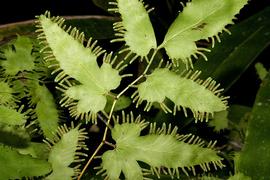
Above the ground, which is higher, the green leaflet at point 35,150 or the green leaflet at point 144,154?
the green leaflet at point 144,154

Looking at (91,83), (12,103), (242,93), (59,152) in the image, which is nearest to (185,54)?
(91,83)

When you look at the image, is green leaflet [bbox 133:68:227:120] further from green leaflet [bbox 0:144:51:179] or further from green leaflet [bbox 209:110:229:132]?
green leaflet [bbox 209:110:229:132]

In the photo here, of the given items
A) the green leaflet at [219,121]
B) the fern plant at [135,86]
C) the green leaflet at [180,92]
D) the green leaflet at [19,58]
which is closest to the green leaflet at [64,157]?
the fern plant at [135,86]

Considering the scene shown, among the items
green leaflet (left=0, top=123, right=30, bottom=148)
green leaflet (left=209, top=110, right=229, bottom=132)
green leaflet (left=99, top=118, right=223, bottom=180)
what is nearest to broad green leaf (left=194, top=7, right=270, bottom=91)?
green leaflet (left=209, top=110, right=229, bottom=132)

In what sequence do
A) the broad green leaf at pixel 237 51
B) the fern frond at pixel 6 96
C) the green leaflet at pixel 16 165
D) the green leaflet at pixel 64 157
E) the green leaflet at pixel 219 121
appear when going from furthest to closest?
1. the green leaflet at pixel 219 121
2. the broad green leaf at pixel 237 51
3. the fern frond at pixel 6 96
4. the green leaflet at pixel 64 157
5. the green leaflet at pixel 16 165

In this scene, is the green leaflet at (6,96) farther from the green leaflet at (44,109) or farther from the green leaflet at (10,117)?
the green leaflet at (10,117)

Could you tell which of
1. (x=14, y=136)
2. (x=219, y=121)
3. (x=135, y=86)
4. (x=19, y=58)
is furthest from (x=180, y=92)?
(x=219, y=121)
